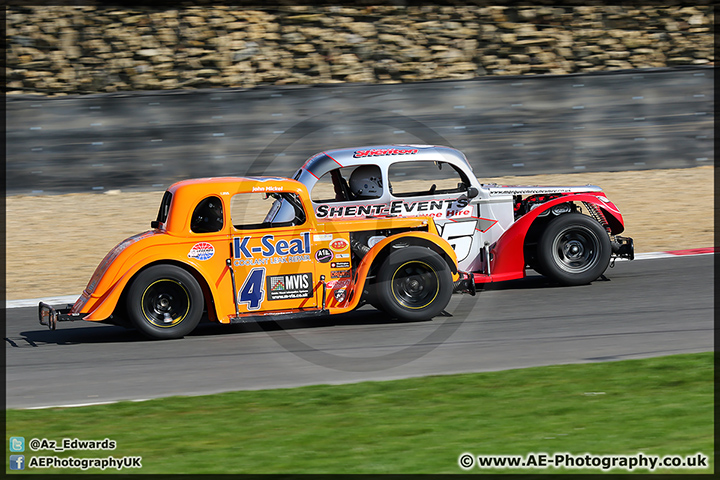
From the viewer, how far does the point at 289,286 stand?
910cm

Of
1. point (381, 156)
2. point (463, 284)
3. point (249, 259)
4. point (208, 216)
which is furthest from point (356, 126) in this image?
point (249, 259)

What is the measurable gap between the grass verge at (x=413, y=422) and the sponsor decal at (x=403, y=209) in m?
3.26

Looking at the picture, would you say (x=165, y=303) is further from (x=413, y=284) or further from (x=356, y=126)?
(x=356, y=126)

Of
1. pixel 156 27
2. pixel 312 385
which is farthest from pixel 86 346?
pixel 156 27

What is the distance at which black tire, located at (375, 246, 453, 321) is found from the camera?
9.20 metres

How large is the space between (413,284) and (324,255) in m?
1.01

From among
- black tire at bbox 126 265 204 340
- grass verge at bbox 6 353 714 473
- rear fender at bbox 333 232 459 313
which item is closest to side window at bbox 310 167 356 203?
rear fender at bbox 333 232 459 313

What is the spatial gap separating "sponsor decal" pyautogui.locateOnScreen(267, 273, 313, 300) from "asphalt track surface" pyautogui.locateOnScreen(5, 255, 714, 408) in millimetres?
451

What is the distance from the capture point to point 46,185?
56.4 ft

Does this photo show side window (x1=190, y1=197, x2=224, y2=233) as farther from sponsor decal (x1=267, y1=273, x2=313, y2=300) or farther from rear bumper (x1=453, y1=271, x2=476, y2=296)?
rear bumper (x1=453, y1=271, x2=476, y2=296)

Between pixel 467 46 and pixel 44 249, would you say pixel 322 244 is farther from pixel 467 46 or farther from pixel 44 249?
pixel 467 46

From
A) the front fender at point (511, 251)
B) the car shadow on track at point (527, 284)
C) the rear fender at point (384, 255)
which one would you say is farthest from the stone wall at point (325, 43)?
the rear fender at point (384, 255)

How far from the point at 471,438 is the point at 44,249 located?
36.1 feet

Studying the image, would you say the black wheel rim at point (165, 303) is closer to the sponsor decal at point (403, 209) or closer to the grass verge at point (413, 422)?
the grass verge at point (413, 422)
